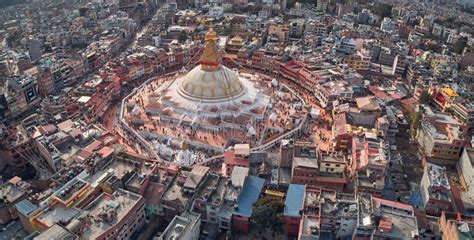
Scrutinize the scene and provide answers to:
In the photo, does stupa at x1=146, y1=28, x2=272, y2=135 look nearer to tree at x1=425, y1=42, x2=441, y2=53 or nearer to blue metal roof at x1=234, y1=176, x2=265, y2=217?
blue metal roof at x1=234, y1=176, x2=265, y2=217

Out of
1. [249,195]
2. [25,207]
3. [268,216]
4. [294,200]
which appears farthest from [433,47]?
[25,207]

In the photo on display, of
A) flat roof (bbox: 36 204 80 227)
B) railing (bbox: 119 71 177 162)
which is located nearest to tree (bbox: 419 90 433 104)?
railing (bbox: 119 71 177 162)

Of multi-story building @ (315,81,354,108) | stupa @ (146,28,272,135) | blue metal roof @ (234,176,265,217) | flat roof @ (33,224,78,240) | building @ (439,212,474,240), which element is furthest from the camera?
multi-story building @ (315,81,354,108)

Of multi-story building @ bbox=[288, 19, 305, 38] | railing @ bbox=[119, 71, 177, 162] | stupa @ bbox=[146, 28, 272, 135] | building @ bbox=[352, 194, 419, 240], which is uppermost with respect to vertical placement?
multi-story building @ bbox=[288, 19, 305, 38]

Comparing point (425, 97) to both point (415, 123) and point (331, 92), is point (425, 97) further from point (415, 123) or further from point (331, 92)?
point (331, 92)

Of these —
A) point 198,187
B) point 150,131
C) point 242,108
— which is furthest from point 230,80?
point 198,187

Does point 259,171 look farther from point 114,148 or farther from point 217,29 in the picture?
point 217,29

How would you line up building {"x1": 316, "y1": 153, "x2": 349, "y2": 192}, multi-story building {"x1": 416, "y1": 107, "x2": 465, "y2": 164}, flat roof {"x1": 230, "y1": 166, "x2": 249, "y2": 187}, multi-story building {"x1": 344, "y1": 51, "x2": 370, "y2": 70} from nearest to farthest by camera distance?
flat roof {"x1": 230, "y1": 166, "x2": 249, "y2": 187}, building {"x1": 316, "y1": 153, "x2": 349, "y2": 192}, multi-story building {"x1": 416, "y1": 107, "x2": 465, "y2": 164}, multi-story building {"x1": 344, "y1": 51, "x2": 370, "y2": 70}
